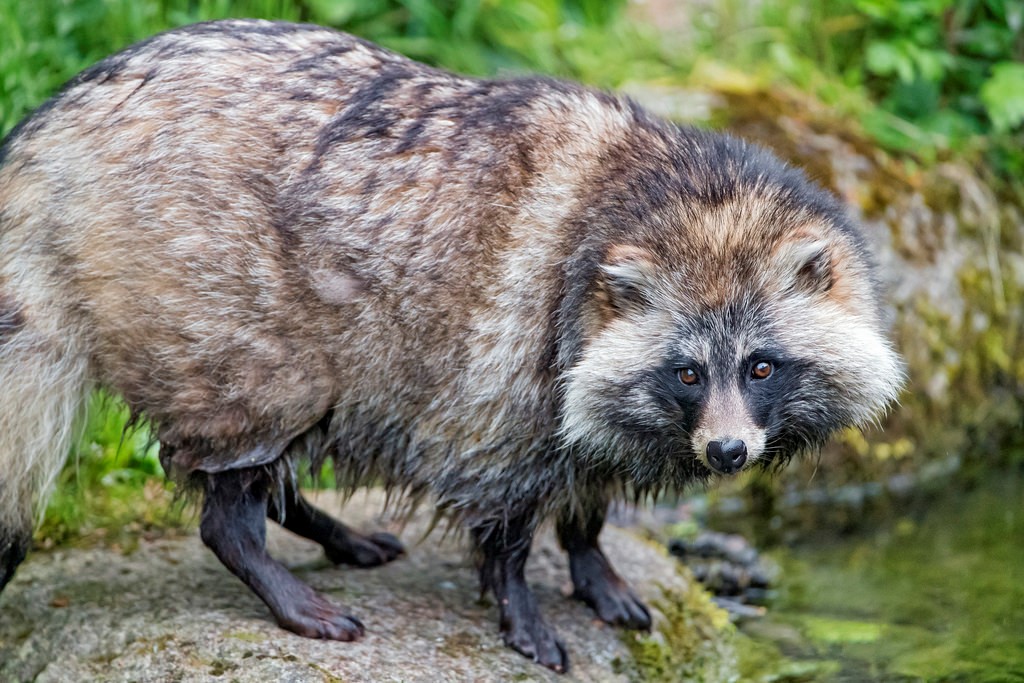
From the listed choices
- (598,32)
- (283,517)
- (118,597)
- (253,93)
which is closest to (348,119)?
(253,93)

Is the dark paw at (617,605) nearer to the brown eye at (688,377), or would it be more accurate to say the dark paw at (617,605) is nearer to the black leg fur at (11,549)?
the brown eye at (688,377)

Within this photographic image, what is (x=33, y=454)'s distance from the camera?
372 cm

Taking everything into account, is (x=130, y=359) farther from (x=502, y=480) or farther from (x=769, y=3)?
(x=769, y=3)

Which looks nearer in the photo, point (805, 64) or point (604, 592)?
point (604, 592)

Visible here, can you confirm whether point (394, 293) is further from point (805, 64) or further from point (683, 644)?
point (805, 64)

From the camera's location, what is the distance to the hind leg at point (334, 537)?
4.31 meters

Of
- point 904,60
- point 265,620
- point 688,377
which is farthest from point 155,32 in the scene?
point 904,60

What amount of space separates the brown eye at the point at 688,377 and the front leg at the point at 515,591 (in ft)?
2.36

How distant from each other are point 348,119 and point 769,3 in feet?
13.5

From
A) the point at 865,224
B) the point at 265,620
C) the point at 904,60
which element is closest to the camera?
the point at 265,620

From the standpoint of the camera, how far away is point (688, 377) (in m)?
3.57

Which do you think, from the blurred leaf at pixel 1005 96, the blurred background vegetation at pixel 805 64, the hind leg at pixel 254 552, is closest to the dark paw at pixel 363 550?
the hind leg at pixel 254 552

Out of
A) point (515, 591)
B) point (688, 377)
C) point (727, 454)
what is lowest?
point (515, 591)

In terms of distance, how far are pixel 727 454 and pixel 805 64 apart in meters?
4.00
